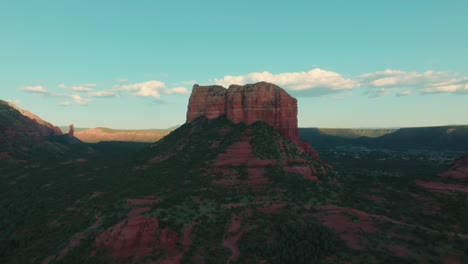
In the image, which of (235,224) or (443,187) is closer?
(235,224)

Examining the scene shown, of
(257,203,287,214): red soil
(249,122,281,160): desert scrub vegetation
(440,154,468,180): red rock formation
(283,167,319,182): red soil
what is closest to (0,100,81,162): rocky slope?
(249,122,281,160): desert scrub vegetation

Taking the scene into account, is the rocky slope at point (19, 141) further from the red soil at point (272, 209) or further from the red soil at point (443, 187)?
the red soil at point (443, 187)

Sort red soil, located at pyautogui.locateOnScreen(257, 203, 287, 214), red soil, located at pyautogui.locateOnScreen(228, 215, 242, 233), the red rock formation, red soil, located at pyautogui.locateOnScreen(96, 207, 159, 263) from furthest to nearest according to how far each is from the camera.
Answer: the red rock formation, red soil, located at pyautogui.locateOnScreen(257, 203, 287, 214), red soil, located at pyautogui.locateOnScreen(228, 215, 242, 233), red soil, located at pyautogui.locateOnScreen(96, 207, 159, 263)

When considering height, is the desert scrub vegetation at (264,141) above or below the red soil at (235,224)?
above

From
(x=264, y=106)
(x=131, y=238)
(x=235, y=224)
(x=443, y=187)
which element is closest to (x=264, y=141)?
(x=264, y=106)

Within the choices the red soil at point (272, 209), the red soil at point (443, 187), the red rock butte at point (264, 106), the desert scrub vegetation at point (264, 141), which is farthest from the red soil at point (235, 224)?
the red soil at point (443, 187)

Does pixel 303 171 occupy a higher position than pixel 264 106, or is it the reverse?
pixel 264 106

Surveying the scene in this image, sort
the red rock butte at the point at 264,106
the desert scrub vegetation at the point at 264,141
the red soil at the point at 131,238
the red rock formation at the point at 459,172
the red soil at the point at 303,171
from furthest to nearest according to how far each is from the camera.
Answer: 1. the red rock butte at the point at 264,106
2. the red rock formation at the point at 459,172
3. the desert scrub vegetation at the point at 264,141
4. the red soil at the point at 303,171
5. the red soil at the point at 131,238

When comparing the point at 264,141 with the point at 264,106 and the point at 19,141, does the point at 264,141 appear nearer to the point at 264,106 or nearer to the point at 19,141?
the point at 264,106

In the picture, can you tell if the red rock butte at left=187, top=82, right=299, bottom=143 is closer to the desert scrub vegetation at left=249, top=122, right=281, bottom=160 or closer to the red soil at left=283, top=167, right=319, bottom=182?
the desert scrub vegetation at left=249, top=122, right=281, bottom=160

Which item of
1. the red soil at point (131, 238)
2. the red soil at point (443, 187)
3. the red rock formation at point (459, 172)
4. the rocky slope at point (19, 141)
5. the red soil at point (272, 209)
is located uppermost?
the rocky slope at point (19, 141)

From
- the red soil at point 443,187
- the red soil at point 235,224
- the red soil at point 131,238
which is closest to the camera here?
the red soil at point 131,238
